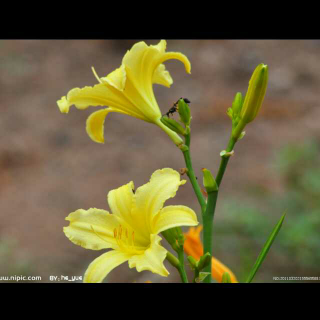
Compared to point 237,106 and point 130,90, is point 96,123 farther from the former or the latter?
point 237,106

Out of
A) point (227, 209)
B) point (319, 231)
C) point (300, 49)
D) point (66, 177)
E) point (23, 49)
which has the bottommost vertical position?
point (319, 231)

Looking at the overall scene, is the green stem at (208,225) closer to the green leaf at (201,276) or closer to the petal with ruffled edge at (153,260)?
the green leaf at (201,276)

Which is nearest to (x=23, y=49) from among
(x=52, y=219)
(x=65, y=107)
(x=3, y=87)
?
(x=3, y=87)

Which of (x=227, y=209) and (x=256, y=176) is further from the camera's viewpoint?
(x=256, y=176)

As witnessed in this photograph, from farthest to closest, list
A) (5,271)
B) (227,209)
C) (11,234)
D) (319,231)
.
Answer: (11,234), (5,271), (227,209), (319,231)

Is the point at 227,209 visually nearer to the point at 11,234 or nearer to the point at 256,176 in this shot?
the point at 256,176

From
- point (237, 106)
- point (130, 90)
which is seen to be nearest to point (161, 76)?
point (130, 90)

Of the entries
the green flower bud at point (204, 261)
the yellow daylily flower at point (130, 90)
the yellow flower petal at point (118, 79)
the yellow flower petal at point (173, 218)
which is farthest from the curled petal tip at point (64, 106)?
the green flower bud at point (204, 261)
